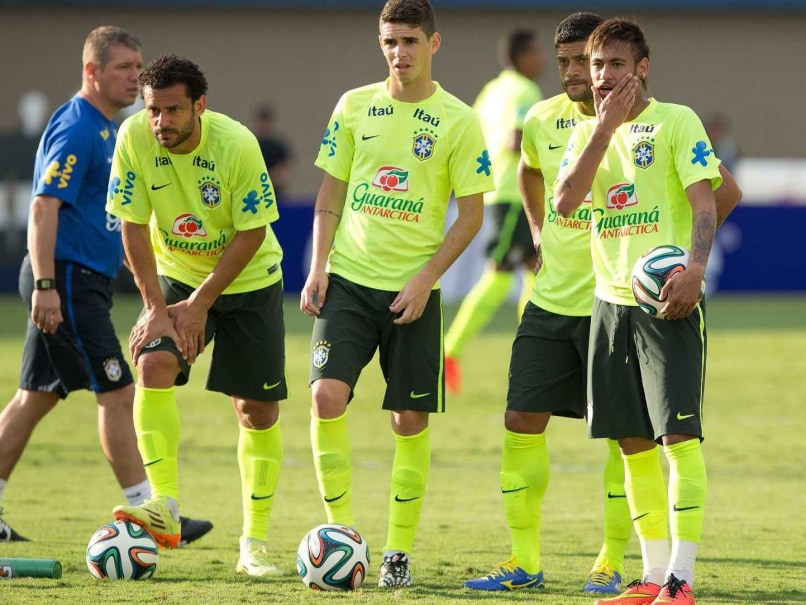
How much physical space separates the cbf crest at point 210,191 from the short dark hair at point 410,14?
1054 mm

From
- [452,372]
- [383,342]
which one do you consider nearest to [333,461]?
[383,342]

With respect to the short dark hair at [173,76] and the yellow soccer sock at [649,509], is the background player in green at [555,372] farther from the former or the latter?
the short dark hair at [173,76]

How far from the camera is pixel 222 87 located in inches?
1252

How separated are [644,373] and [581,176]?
812 millimetres

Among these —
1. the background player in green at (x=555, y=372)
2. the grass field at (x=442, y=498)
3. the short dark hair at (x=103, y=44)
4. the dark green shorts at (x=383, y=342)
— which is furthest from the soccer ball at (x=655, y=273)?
the short dark hair at (x=103, y=44)

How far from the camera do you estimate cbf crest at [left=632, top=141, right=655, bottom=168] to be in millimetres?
5469

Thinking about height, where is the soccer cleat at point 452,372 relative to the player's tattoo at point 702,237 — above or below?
below

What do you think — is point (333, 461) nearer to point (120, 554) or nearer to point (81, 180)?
point (120, 554)

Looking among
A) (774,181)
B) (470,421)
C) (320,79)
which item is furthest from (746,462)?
(320,79)

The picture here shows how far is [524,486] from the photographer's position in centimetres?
612

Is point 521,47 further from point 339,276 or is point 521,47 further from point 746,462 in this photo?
point 339,276

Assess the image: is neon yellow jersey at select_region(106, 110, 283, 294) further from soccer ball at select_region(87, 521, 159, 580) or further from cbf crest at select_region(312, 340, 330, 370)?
soccer ball at select_region(87, 521, 159, 580)

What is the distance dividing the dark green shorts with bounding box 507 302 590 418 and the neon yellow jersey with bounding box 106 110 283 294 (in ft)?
4.25

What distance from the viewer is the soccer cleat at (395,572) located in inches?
231
